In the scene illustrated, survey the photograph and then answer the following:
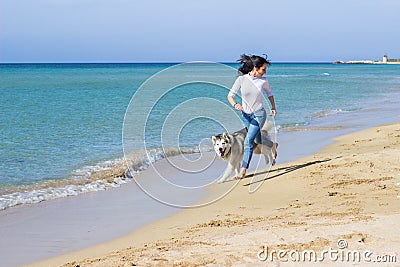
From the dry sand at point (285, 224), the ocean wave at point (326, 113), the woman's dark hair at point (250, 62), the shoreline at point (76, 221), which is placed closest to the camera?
the dry sand at point (285, 224)

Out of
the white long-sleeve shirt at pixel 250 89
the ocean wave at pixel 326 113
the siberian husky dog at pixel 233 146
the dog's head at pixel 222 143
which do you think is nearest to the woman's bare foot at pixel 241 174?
the siberian husky dog at pixel 233 146

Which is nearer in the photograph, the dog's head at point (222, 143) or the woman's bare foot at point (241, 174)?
the dog's head at point (222, 143)

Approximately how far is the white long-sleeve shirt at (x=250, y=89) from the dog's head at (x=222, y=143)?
2.06 ft

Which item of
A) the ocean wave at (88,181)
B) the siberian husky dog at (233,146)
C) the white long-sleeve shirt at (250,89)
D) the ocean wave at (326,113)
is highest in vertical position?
the white long-sleeve shirt at (250,89)

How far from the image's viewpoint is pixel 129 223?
686 cm

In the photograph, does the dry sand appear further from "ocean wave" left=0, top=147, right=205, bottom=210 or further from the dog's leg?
"ocean wave" left=0, top=147, right=205, bottom=210

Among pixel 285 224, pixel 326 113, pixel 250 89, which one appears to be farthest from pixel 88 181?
pixel 326 113

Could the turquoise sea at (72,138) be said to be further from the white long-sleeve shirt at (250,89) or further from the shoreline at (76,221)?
the white long-sleeve shirt at (250,89)

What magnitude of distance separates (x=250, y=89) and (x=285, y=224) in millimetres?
3275

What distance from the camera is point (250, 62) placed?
27.9ft

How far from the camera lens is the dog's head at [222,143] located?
28.9 feet

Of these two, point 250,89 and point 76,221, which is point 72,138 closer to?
point 250,89

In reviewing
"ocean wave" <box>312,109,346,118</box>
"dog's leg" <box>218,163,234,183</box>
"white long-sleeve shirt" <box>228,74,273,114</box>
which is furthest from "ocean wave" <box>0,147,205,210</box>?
"ocean wave" <box>312,109,346,118</box>

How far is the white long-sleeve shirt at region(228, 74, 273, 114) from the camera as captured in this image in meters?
8.52
